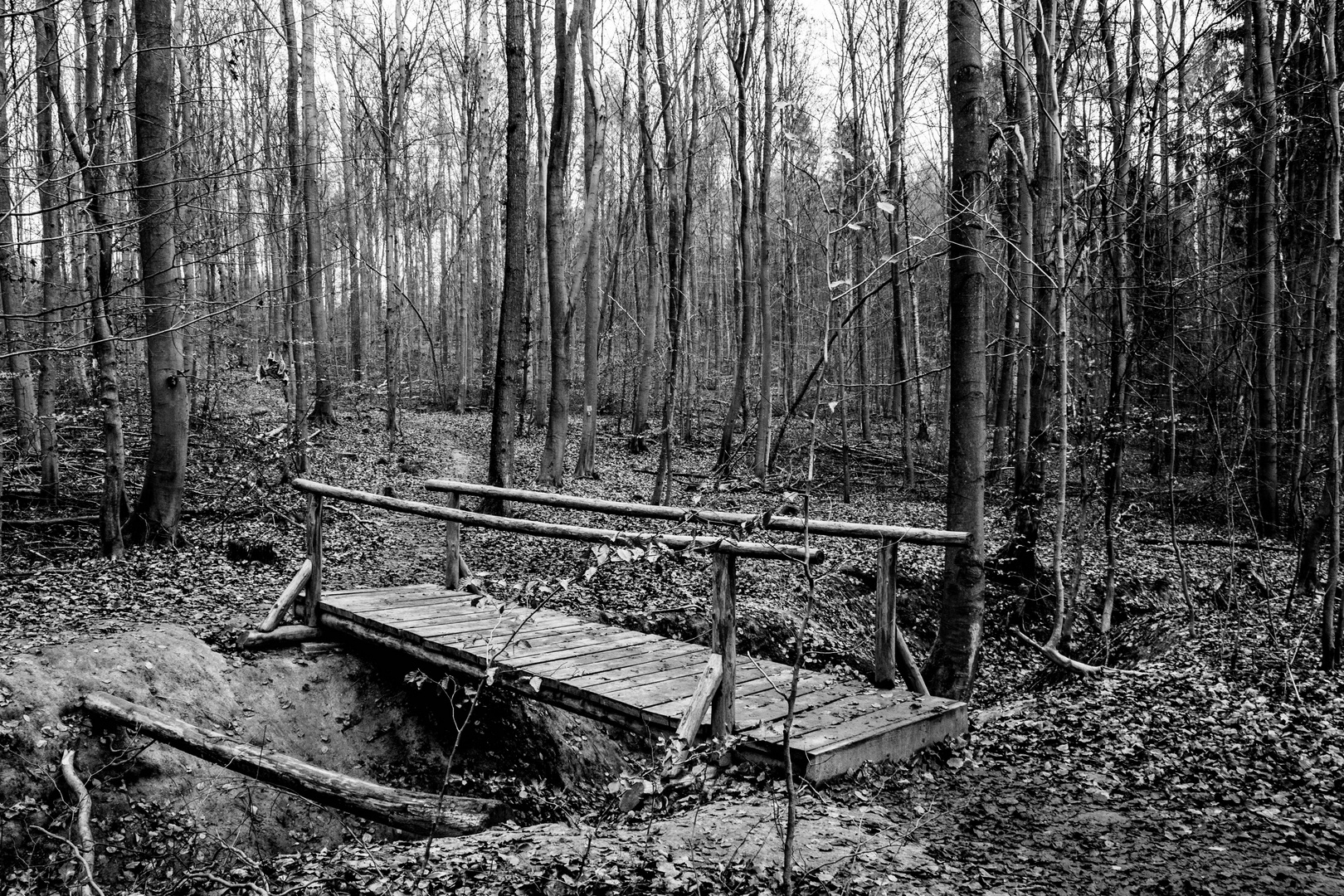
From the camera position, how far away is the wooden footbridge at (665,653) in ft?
15.8

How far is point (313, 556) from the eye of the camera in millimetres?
7691

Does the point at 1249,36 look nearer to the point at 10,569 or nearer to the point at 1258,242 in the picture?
the point at 1258,242

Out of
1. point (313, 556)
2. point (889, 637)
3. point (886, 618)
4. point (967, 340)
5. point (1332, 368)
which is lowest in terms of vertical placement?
point (889, 637)

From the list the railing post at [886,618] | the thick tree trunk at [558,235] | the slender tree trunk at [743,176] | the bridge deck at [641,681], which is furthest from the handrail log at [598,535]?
the thick tree trunk at [558,235]

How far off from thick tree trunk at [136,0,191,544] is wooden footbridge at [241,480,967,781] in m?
3.14

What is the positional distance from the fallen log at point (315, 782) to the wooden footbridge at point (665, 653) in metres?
0.83

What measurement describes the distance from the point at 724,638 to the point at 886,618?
1.33 m

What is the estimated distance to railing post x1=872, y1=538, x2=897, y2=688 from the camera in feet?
18.1

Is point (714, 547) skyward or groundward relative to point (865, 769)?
skyward

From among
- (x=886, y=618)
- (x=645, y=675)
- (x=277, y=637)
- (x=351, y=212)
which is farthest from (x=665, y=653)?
(x=351, y=212)

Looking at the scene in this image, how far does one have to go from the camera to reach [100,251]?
29.0 ft

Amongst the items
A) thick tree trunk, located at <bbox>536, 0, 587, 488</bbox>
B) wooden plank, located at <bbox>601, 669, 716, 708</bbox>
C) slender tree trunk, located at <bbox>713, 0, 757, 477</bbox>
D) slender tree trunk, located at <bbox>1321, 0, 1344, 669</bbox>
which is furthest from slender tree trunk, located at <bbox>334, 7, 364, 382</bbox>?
slender tree trunk, located at <bbox>1321, 0, 1344, 669</bbox>

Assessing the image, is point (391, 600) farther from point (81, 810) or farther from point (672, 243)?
point (672, 243)

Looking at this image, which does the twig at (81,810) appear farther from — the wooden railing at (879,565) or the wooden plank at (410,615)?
the wooden railing at (879,565)
